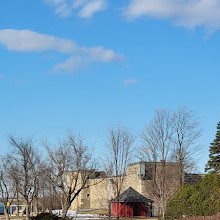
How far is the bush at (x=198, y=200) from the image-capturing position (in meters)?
27.9

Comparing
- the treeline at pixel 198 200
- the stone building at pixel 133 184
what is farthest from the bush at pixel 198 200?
the stone building at pixel 133 184

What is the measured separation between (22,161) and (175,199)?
1915 centimetres

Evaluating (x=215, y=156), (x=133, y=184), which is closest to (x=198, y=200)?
(x=215, y=156)

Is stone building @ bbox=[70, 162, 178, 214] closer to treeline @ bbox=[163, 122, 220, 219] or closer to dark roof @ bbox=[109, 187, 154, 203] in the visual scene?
dark roof @ bbox=[109, 187, 154, 203]

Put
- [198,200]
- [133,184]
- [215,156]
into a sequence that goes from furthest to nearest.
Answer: [133,184], [215,156], [198,200]

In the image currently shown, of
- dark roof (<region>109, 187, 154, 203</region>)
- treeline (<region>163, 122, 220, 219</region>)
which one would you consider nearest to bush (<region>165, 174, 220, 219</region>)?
treeline (<region>163, 122, 220, 219</region>)

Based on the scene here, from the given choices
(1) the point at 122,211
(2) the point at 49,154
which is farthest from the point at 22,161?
(1) the point at 122,211

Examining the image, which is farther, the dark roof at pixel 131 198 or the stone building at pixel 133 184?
the dark roof at pixel 131 198

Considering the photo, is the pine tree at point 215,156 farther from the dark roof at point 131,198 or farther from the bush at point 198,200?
the bush at point 198,200

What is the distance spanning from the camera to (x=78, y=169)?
41.7 m

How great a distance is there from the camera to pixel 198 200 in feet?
94.7

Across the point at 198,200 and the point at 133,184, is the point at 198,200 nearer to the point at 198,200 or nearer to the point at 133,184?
the point at 198,200

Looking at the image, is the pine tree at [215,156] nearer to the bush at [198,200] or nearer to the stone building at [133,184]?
the stone building at [133,184]

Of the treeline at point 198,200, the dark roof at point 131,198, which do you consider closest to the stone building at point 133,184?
the dark roof at point 131,198
